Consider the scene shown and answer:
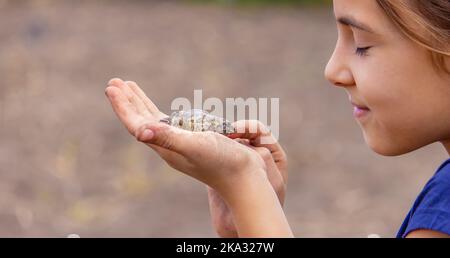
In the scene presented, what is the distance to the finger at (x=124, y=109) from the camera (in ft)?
4.81

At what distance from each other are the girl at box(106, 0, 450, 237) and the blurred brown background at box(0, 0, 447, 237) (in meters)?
2.33

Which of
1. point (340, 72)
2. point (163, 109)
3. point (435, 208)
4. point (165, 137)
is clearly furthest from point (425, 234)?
point (163, 109)

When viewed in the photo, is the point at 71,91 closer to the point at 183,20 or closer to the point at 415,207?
the point at 183,20

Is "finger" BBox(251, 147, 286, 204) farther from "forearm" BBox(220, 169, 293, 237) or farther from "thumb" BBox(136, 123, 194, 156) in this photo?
"thumb" BBox(136, 123, 194, 156)

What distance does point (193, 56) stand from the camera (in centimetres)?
595

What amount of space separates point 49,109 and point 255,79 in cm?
134

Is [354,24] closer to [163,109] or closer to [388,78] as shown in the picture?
Result: [388,78]

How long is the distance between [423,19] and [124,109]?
1.75 feet

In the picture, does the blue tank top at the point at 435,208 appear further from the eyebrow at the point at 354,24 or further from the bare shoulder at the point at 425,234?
the eyebrow at the point at 354,24

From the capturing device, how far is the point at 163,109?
4902 mm

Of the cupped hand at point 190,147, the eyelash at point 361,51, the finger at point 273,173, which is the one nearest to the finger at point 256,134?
the finger at point 273,173

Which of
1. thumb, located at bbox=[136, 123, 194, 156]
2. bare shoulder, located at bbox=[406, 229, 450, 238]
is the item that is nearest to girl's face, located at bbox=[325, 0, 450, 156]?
bare shoulder, located at bbox=[406, 229, 450, 238]

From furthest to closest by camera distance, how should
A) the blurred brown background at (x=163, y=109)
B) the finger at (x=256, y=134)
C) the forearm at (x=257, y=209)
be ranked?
the blurred brown background at (x=163, y=109)
the finger at (x=256, y=134)
the forearm at (x=257, y=209)

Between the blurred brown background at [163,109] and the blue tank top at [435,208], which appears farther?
the blurred brown background at [163,109]
